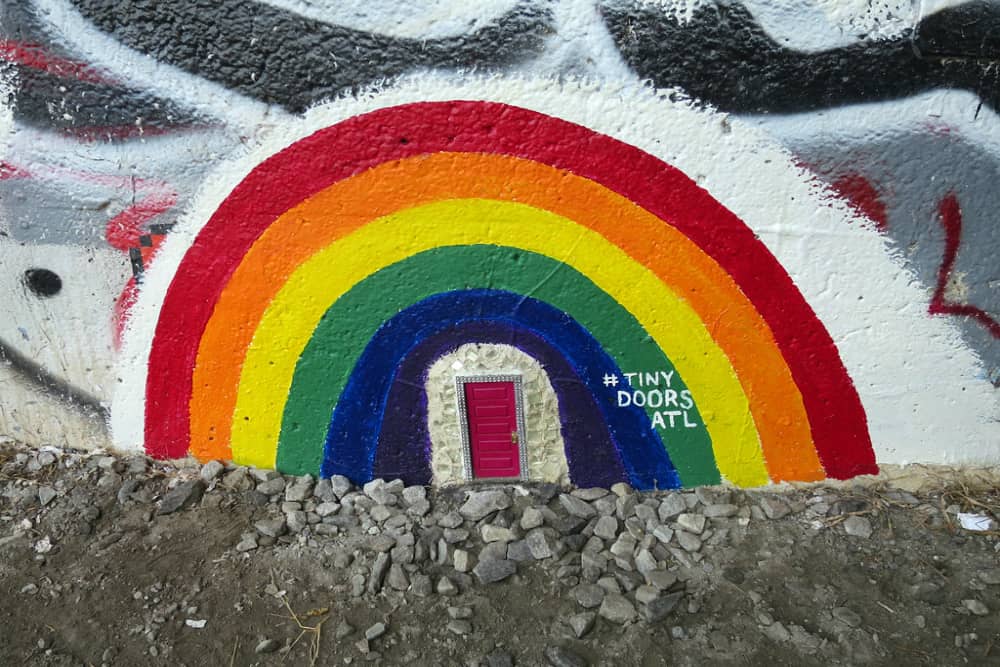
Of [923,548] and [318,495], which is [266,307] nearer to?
[318,495]

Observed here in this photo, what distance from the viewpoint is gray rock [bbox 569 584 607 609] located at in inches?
79.3

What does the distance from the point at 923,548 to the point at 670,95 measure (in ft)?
5.28

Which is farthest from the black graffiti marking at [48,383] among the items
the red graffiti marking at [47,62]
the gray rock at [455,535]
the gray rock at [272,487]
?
the gray rock at [455,535]

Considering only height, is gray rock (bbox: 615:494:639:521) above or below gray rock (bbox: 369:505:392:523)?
below

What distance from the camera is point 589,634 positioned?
1940 mm

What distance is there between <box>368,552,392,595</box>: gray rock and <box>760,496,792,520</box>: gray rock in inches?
48.4

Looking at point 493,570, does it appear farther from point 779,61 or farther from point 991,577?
point 779,61

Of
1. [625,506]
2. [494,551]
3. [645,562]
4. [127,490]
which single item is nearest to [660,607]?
[645,562]

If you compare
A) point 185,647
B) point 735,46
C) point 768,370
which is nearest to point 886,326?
point 768,370

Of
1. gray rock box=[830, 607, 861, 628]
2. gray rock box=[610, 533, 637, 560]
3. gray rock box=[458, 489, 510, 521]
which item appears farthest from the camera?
gray rock box=[458, 489, 510, 521]

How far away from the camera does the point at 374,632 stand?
1.92 m

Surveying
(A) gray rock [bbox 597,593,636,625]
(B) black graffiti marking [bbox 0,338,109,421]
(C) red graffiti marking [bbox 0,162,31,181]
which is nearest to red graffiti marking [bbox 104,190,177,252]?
(C) red graffiti marking [bbox 0,162,31,181]

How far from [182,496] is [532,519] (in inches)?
45.0

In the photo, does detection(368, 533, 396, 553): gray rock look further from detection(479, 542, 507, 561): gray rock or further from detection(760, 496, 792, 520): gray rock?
detection(760, 496, 792, 520): gray rock
